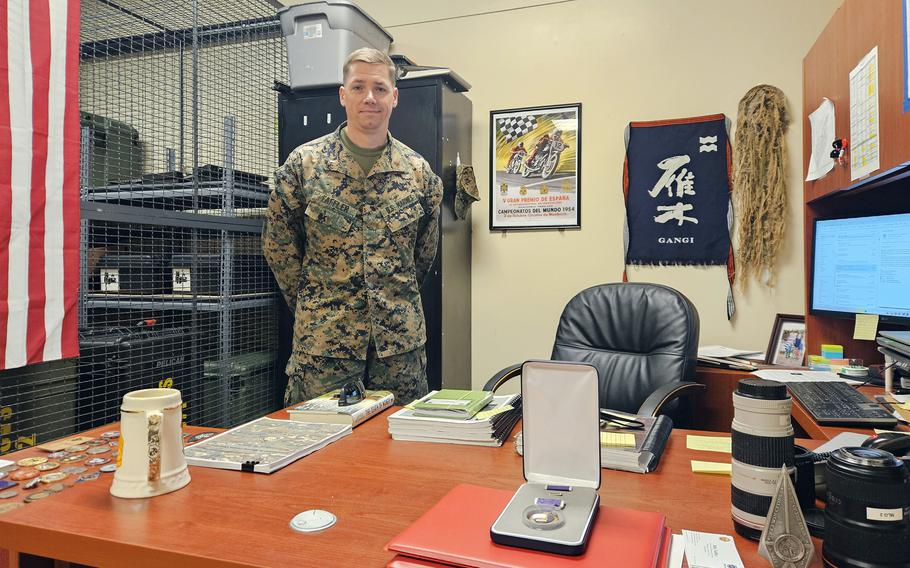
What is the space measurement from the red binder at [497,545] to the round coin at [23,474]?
763mm

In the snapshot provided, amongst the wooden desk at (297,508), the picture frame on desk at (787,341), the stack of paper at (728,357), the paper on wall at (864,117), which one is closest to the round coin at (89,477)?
the wooden desk at (297,508)

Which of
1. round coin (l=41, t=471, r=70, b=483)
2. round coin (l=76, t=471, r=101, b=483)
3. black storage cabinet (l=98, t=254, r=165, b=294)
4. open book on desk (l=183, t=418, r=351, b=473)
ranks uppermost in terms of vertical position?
black storage cabinet (l=98, t=254, r=165, b=294)

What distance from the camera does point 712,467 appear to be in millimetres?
1074

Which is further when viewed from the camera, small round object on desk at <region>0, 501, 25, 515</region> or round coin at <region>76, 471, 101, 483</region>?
round coin at <region>76, 471, 101, 483</region>

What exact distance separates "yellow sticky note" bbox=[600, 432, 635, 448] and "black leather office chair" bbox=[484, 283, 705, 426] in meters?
0.65

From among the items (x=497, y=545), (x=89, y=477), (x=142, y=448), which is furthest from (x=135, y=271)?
(x=497, y=545)

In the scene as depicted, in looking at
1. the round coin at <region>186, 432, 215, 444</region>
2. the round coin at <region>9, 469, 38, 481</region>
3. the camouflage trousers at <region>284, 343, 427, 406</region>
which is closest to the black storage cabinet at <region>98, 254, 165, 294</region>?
the camouflage trousers at <region>284, 343, 427, 406</region>

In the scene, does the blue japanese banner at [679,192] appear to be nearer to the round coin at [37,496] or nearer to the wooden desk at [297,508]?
the wooden desk at [297,508]

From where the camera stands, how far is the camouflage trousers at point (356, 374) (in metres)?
2.16

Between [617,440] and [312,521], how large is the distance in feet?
1.99

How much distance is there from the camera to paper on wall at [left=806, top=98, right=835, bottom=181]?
74.5 inches

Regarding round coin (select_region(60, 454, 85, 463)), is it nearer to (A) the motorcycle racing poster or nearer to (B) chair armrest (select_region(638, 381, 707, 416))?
(B) chair armrest (select_region(638, 381, 707, 416))

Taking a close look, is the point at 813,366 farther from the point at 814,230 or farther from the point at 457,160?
the point at 457,160

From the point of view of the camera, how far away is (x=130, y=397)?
0.97m
